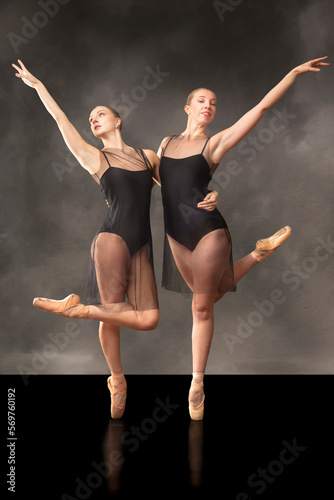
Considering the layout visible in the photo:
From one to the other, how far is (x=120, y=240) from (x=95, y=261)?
0.51 ft

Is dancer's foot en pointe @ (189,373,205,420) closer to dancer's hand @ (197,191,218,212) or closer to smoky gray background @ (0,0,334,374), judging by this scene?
dancer's hand @ (197,191,218,212)

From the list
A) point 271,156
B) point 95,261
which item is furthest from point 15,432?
point 271,156

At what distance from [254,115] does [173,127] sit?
4.67ft

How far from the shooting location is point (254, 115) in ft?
9.14

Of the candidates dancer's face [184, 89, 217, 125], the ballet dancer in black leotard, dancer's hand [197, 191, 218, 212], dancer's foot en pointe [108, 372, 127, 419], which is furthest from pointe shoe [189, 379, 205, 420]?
dancer's face [184, 89, 217, 125]

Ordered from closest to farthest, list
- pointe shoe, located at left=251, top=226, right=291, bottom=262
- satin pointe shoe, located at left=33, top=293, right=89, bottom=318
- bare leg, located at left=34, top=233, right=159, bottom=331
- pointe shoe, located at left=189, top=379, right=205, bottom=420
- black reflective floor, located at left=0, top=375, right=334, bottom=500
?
1. black reflective floor, located at left=0, top=375, right=334, bottom=500
2. satin pointe shoe, located at left=33, top=293, right=89, bottom=318
3. bare leg, located at left=34, top=233, right=159, bottom=331
4. pointe shoe, located at left=189, top=379, right=205, bottom=420
5. pointe shoe, located at left=251, top=226, right=291, bottom=262

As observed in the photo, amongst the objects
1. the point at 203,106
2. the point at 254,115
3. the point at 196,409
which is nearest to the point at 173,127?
the point at 203,106

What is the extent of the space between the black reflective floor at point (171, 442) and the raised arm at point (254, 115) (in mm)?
1275

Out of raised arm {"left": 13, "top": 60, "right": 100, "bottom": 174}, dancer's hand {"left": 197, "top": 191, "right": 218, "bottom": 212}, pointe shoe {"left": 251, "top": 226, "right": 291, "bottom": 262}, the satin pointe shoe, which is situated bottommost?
the satin pointe shoe

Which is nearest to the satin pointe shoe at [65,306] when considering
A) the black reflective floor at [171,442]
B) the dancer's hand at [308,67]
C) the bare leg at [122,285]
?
the bare leg at [122,285]

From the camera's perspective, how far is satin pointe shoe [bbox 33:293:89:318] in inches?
102

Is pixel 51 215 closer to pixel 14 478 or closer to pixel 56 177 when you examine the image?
pixel 56 177

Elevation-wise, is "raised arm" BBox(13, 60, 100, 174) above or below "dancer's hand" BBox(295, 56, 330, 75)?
below

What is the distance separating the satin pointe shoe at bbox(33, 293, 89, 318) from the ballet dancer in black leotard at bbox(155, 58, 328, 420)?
556mm
